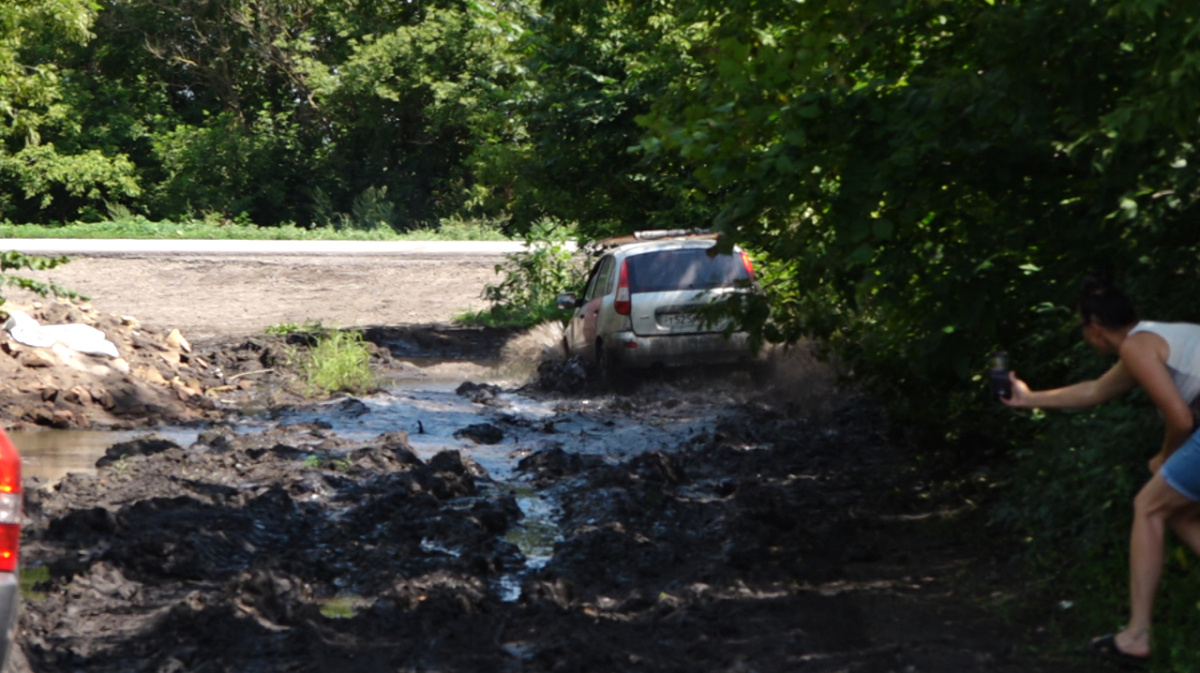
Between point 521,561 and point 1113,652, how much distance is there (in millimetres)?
3362

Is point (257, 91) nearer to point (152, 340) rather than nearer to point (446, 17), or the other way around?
point (446, 17)

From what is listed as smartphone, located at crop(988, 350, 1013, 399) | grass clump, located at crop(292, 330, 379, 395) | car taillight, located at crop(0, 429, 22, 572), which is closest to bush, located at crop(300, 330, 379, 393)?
grass clump, located at crop(292, 330, 379, 395)

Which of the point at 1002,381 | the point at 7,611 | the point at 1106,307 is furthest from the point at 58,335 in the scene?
the point at 1106,307

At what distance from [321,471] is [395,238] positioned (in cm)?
2927

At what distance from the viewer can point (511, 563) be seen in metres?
7.35

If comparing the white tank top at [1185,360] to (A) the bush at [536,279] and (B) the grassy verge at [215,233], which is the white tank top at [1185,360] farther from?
(B) the grassy verge at [215,233]

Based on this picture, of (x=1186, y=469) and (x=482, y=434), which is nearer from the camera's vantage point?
(x=1186, y=469)

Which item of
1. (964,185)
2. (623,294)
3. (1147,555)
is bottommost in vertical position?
(1147,555)

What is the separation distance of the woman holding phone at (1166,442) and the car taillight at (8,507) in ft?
12.3

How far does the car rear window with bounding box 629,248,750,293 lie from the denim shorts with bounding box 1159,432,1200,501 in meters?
9.29

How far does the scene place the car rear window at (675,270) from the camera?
14.2 metres

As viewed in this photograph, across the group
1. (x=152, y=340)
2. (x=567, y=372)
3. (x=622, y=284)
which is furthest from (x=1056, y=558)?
(x=152, y=340)

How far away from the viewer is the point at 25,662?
516 centimetres

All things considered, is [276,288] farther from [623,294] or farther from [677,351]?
[677,351]
